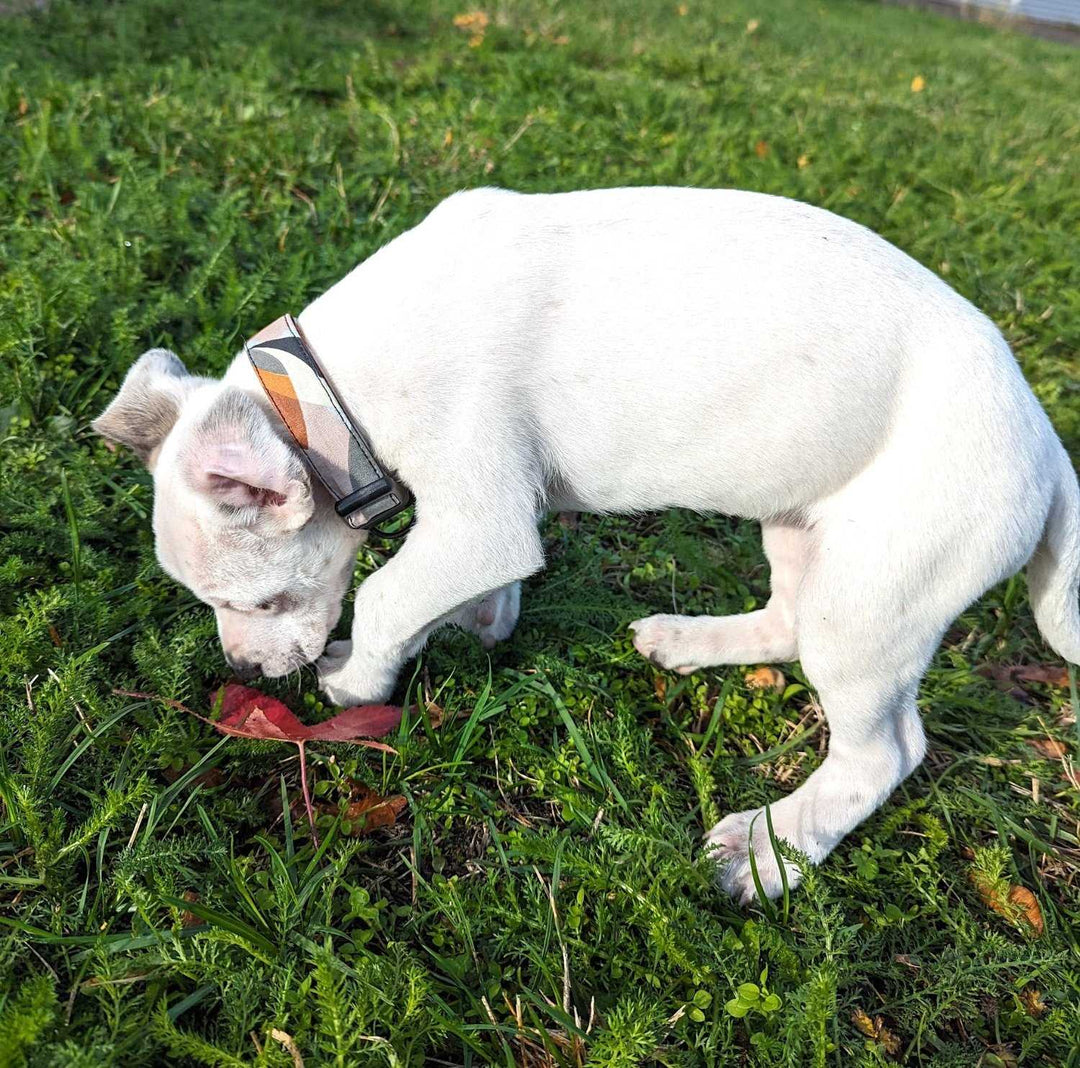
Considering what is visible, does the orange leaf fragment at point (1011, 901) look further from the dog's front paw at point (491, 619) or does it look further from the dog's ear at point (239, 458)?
the dog's ear at point (239, 458)

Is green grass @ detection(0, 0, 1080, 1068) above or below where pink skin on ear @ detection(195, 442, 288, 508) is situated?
below

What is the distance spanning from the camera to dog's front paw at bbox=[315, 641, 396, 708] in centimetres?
284

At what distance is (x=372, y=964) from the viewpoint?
2.10m

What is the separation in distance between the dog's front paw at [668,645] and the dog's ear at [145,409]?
5.59 ft

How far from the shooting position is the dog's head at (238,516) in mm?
2367

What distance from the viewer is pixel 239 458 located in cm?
235

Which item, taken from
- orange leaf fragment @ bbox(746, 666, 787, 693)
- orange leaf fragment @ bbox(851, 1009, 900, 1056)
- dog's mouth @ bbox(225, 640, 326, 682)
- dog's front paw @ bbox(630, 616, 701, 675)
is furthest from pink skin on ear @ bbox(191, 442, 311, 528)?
orange leaf fragment @ bbox(851, 1009, 900, 1056)

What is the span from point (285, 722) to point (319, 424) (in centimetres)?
87

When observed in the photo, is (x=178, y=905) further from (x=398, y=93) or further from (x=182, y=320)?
(x=398, y=93)

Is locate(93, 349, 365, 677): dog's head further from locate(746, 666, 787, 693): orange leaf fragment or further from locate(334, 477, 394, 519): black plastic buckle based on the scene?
locate(746, 666, 787, 693): orange leaf fragment

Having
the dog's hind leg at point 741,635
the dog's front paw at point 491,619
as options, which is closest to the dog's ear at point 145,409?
the dog's front paw at point 491,619

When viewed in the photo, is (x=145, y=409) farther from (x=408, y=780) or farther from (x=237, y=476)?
(x=408, y=780)

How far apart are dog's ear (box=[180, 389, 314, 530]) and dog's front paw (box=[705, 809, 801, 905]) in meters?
1.54

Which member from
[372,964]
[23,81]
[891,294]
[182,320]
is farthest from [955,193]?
[372,964]
